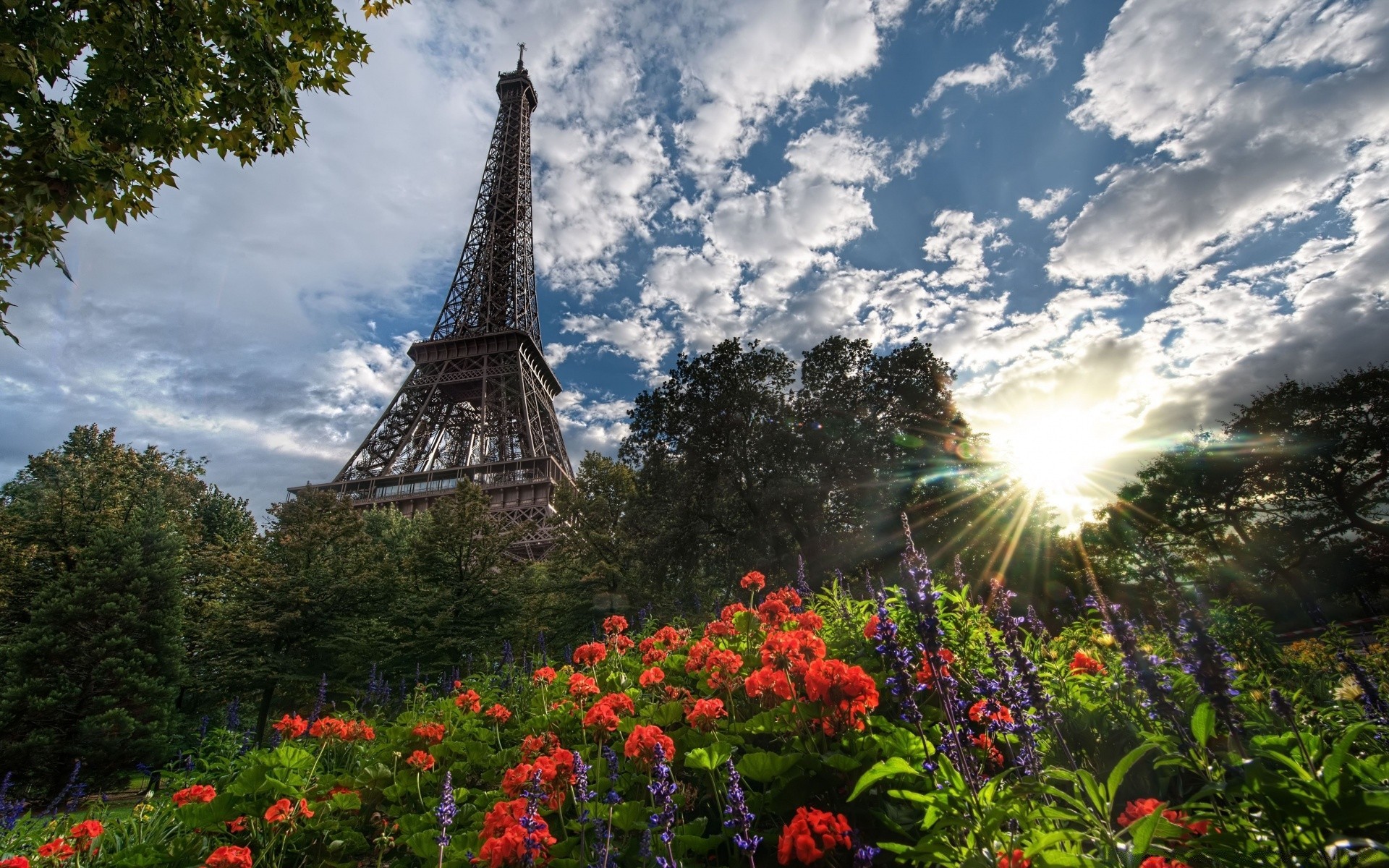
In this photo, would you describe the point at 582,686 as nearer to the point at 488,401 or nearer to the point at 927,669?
the point at 927,669

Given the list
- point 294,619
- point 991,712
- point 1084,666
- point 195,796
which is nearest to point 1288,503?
point 1084,666

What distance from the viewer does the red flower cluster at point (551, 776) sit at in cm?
283

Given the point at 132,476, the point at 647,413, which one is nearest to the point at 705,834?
the point at 647,413

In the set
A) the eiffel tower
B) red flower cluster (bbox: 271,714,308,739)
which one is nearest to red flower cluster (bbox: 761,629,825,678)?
red flower cluster (bbox: 271,714,308,739)

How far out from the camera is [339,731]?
4551 millimetres

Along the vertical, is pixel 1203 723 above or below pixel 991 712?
above

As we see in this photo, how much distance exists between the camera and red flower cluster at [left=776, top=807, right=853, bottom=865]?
2.13 m

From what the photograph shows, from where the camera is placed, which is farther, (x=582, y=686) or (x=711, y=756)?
(x=582, y=686)

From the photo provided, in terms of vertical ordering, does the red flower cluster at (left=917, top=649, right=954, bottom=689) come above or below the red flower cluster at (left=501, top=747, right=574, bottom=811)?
above

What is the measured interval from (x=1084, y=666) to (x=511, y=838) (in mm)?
3661

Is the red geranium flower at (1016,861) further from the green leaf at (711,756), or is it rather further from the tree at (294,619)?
the tree at (294,619)

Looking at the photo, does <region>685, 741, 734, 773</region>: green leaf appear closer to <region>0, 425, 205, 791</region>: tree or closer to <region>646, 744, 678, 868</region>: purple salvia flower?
<region>646, 744, 678, 868</region>: purple salvia flower

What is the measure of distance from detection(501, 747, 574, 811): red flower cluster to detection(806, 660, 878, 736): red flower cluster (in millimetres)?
1344

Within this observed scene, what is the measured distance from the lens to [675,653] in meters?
5.79
